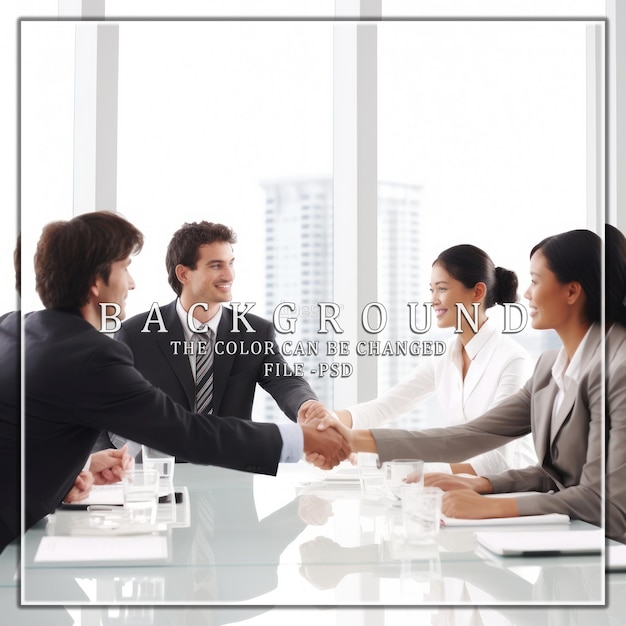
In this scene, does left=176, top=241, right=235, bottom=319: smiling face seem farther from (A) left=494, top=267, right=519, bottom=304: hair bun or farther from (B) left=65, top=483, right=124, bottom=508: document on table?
(A) left=494, top=267, right=519, bottom=304: hair bun

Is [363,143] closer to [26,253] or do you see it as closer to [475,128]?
[475,128]

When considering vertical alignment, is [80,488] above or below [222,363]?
below

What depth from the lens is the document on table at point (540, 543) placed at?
1.56 metres

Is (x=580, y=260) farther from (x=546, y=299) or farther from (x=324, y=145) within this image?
(x=324, y=145)

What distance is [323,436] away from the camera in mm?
1822

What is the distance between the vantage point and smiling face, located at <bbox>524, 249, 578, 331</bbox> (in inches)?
72.0

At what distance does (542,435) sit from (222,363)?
2.45 ft

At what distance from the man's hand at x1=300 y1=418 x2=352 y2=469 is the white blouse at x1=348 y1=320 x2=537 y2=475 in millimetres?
56

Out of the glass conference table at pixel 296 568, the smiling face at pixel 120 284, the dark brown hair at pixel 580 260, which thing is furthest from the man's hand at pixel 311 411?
the dark brown hair at pixel 580 260

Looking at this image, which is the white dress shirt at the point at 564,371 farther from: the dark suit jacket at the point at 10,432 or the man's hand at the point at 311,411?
the dark suit jacket at the point at 10,432

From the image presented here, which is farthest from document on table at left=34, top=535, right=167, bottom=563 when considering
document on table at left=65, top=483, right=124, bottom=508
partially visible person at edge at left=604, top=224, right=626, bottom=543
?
partially visible person at edge at left=604, top=224, right=626, bottom=543

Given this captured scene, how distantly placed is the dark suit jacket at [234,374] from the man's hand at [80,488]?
0.87ft

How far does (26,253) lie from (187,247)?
36 centimetres

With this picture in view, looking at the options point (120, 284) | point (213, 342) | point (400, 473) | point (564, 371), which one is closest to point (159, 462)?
point (213, 342)
